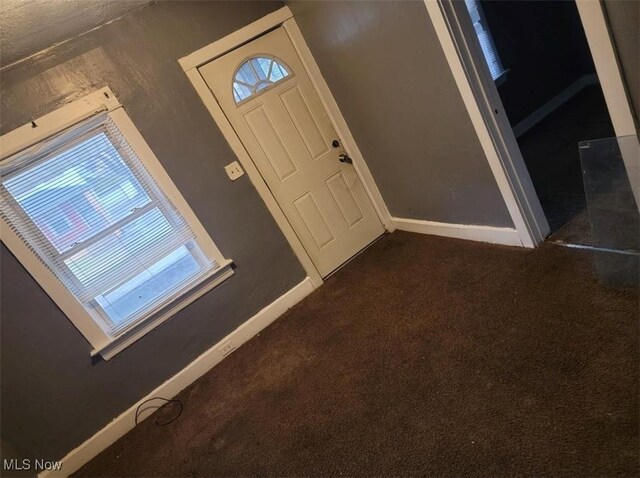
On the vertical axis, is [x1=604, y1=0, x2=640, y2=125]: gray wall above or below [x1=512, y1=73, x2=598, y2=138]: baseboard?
above

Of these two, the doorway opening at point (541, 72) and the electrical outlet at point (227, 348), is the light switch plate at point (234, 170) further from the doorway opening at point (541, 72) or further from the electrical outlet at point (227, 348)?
the doorway opening at point (541, 72)

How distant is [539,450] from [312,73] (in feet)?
9.30

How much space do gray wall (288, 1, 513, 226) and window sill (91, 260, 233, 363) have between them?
4.79 ft

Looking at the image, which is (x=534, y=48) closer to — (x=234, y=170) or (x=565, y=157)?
(x=565, y=157)

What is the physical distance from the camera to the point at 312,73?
3.29 m

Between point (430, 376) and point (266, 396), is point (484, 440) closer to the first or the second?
point (430, 376)

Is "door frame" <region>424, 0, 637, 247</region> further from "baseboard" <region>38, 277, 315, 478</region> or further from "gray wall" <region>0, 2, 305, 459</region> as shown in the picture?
"baseboard" <region>38, 277, 315, 478</region>

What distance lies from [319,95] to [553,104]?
9.10 ft

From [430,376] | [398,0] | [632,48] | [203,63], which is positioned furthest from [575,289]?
[203,63]

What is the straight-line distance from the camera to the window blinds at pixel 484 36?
4.11 metres

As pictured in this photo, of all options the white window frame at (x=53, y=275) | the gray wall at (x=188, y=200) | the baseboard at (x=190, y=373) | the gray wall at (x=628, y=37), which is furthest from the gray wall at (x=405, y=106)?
the white window frame at (x=53, y=275)

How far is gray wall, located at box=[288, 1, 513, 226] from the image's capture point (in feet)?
7.93
